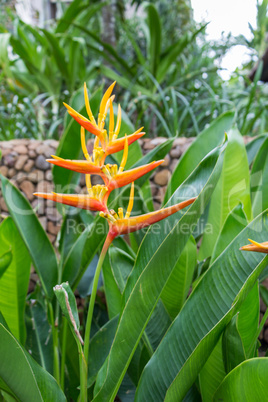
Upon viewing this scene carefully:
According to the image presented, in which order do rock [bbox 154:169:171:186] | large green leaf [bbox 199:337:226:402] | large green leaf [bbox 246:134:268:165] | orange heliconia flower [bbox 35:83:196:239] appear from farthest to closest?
rock [bbox 154:169:171:186], large green leaf [bbox 246:134:268:165], large green leaf [bbox 199:337:226:402], orange heliconia flower [bbox 35:83:196:239]

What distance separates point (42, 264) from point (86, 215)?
20 centimetres

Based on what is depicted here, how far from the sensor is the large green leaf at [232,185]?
725mm

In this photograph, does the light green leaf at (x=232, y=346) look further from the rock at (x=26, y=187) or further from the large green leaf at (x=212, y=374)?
the rock at (x=26, y=187)

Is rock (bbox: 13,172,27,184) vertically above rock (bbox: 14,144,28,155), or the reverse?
rock (bbox: 14,144,28,155)

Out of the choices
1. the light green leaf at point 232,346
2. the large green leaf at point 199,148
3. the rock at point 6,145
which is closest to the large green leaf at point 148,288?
the light green leaf at point 232,346

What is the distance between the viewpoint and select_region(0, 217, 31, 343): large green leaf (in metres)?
0.69

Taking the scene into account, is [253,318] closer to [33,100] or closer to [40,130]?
[40,130]

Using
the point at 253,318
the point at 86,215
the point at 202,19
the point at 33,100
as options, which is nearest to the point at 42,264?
the point at 86,215

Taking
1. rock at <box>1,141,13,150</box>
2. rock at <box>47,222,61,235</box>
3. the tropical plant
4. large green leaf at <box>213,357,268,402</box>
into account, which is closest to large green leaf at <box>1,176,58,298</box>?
the tropical plant

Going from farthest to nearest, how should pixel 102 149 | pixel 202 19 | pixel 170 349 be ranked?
pixel 202 19 < pixel 170 349 < pixel 102 149

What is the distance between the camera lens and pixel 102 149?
1.26 feet

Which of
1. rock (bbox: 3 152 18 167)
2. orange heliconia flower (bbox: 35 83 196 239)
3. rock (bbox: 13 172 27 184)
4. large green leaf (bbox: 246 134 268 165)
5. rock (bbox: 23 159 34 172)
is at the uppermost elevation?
orange heliconia flower (bbox: 35 83 196 239)

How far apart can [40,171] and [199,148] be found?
0.75 m

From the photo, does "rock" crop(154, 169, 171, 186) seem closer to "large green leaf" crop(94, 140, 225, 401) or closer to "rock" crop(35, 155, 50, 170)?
"rock" crop(35, 155, 50, 170)
